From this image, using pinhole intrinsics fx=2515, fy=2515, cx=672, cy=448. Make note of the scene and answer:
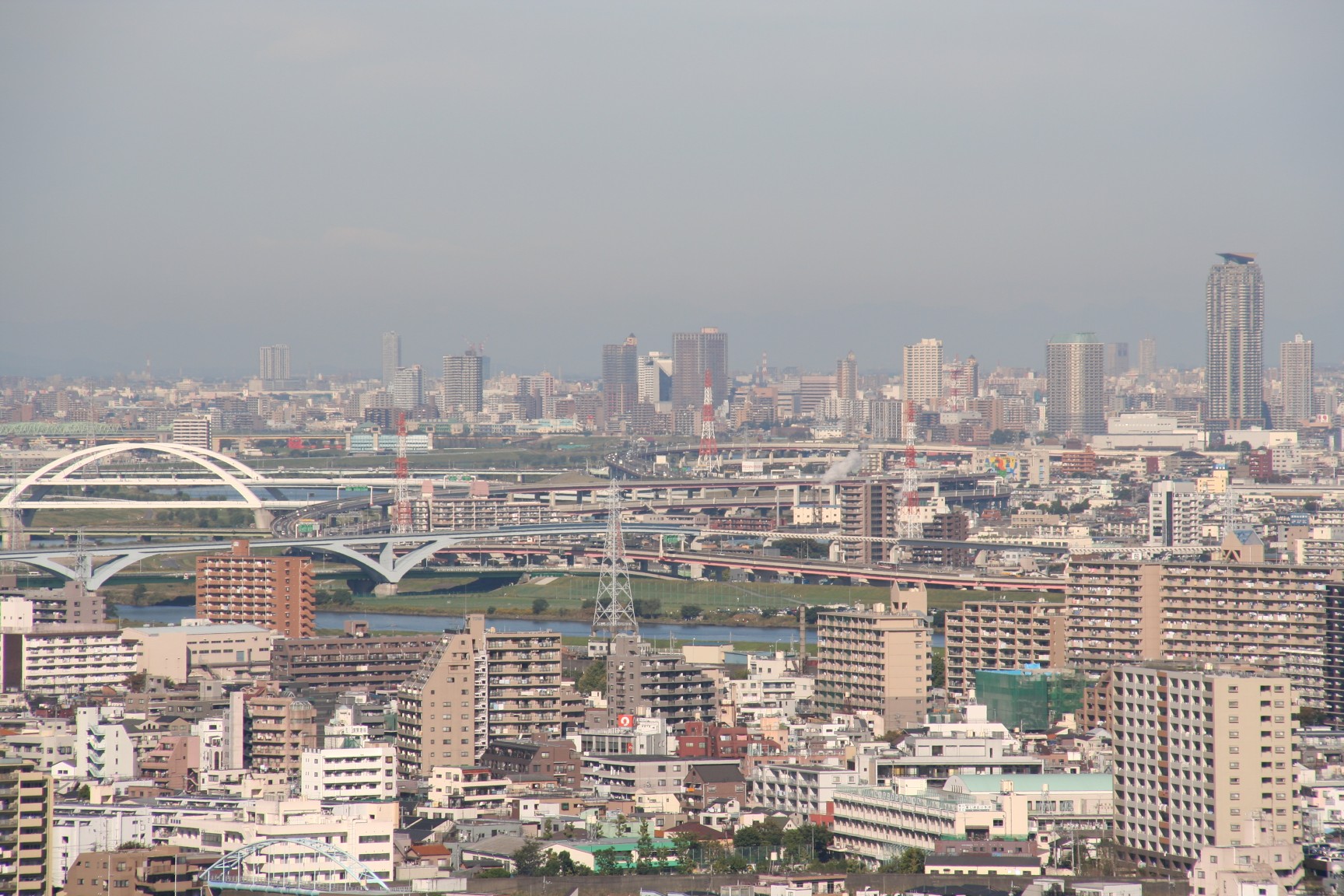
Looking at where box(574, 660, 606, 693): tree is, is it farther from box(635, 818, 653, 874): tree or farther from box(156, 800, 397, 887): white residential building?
box(156, 800, 397, 887): white residential building

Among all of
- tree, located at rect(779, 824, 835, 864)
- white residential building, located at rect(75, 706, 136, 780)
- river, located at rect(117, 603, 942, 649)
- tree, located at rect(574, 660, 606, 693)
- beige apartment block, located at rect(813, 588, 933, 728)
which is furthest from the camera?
river, located at rect(117, 603, 942, 649)

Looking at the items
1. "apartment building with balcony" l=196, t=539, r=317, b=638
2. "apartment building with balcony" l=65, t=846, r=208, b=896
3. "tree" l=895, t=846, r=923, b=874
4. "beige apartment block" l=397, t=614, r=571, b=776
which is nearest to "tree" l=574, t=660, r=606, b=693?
"beige apartment block" l=397, t=614, r=571, b=776

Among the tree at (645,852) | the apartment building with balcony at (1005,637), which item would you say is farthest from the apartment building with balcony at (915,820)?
the apartment building with balcony at (1005,637)

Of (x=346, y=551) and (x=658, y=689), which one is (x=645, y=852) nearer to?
(x=658, y=689)

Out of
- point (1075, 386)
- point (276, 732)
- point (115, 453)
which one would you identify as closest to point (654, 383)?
point (1075, 386)

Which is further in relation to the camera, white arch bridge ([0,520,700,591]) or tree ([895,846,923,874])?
white arch bridge ([0,520,700,591])
